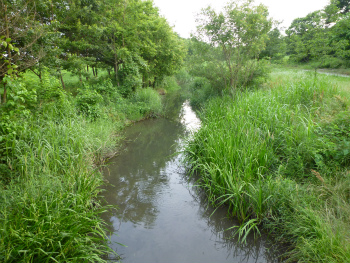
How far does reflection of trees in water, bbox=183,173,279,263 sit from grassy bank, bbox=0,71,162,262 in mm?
1857

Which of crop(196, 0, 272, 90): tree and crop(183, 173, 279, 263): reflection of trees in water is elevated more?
crop(196, 0, 272, 90): tree

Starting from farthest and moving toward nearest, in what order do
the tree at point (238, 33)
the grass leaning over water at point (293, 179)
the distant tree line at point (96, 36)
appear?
the tree at point (238, 33) < the distant tree line at point (96, 36) < the grass leaning over water at point (293, 179)

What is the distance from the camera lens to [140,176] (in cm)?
561

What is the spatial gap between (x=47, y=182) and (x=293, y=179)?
14.1ft

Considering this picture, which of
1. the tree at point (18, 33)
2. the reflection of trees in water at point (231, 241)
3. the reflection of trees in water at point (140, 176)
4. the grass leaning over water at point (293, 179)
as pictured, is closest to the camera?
the grass leaning over water at point (293, 179)

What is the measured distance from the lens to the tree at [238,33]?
921cm

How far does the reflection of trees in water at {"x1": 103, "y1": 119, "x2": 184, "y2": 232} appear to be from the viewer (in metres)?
4.22

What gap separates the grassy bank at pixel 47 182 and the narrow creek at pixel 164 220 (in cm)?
43

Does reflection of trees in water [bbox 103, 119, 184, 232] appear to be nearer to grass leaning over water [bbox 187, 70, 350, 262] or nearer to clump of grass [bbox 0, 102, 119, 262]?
clump of grass [bbox 0, 102, 119, 262]

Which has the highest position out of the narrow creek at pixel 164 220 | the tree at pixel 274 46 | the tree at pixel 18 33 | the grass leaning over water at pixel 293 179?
the tree at pixel 274 46

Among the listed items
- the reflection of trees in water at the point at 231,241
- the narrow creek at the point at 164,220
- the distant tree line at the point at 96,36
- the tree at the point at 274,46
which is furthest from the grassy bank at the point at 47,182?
the tree at the point at 274,46

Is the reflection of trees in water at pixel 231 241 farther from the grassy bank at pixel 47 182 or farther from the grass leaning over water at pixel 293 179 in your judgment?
the grassy bank at pixel 47 182

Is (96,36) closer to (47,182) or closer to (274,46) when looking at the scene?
(47,182)

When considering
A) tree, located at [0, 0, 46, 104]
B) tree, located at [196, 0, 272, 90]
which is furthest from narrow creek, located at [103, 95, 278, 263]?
tree, located at [196, 0, 272, 90]
